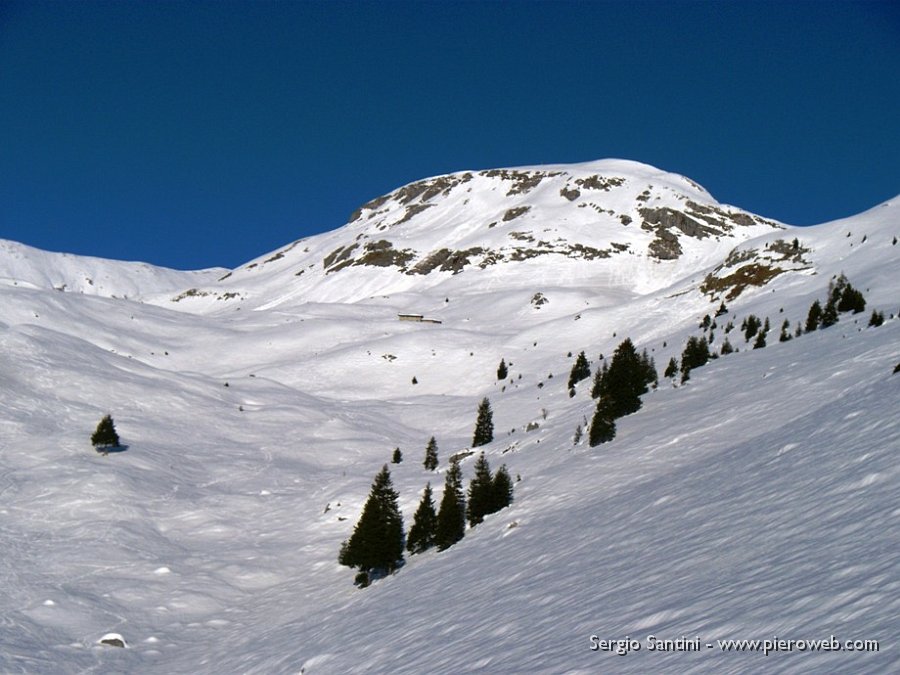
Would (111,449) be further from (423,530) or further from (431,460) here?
(423,530)

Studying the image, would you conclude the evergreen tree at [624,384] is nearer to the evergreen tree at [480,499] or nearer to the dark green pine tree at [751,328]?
the evergreen tree at [480,499]

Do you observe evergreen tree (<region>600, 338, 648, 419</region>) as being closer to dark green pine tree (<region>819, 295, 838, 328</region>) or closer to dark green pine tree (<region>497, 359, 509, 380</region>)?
dark green pine tree (<region>819, 295, 838, 328</region>)

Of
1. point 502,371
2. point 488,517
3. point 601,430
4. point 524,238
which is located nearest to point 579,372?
point 502,371

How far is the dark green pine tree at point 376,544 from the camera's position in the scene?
66.9ft

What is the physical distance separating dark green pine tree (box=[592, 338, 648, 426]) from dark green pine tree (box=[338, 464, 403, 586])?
8.98 metres

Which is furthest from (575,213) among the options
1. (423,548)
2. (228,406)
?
(423,548)

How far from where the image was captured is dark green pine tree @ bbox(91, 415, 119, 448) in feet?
95.0

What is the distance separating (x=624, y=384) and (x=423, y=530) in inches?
389

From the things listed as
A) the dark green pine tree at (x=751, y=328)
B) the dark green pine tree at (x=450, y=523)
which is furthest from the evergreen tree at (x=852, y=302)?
the dark green pine tree at (x=450, y=523)

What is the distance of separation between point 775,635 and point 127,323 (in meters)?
71.4

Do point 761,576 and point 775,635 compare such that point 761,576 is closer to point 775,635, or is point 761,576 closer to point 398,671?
point 775,635

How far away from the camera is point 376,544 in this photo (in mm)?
20469

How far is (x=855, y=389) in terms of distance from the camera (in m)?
17.4

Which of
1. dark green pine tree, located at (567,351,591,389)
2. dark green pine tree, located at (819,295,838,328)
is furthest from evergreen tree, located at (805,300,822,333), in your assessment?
dark green pine tree, located at (567,351,591,389)
